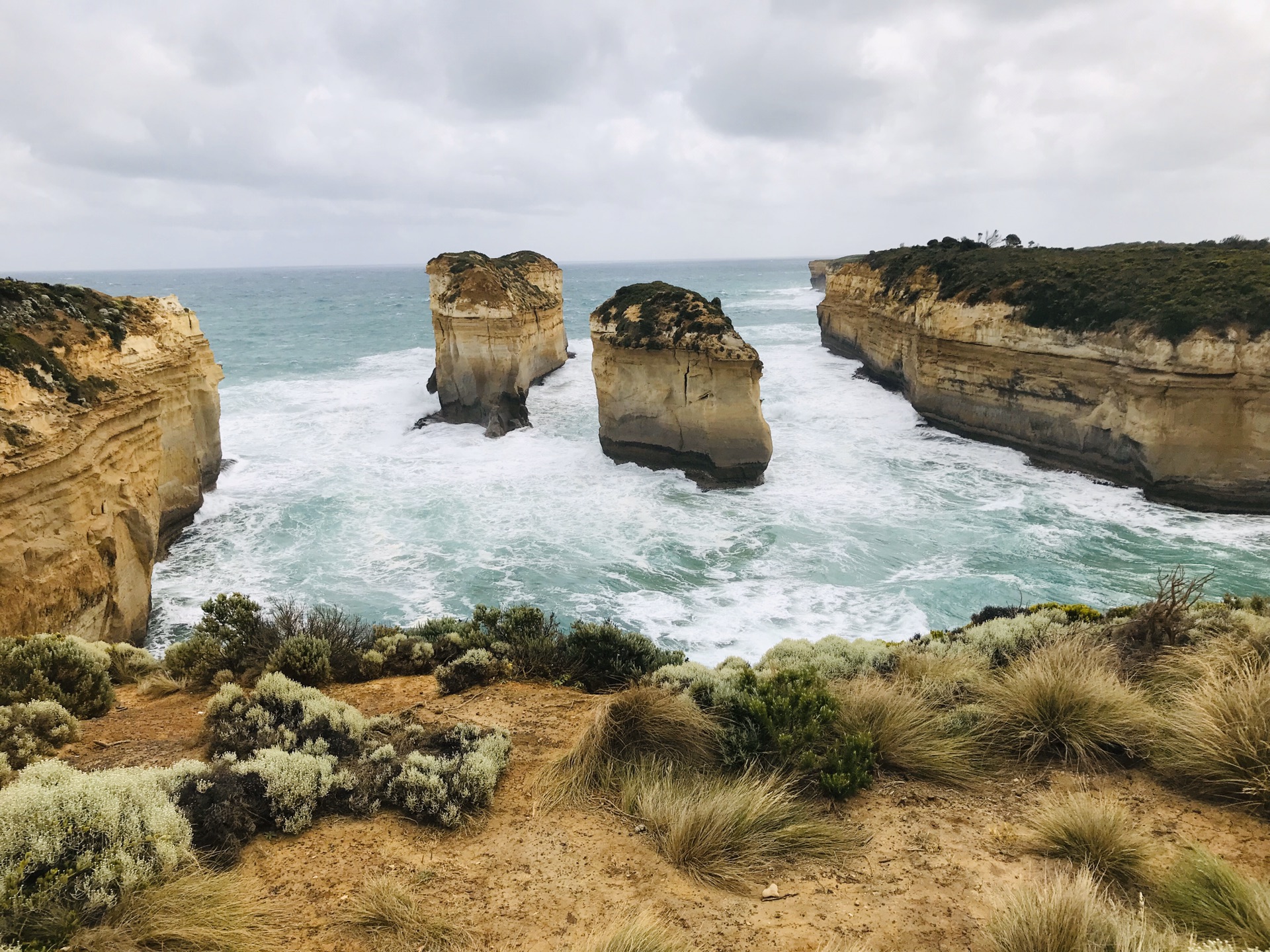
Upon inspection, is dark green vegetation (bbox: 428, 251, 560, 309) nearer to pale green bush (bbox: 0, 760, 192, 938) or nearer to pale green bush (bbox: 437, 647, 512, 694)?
pale green bush (bbox: 437, 647, 512, 694)

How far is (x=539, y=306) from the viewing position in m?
31.8

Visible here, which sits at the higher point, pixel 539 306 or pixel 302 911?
pixel 539 306

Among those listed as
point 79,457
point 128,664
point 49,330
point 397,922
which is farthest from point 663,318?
point 397,922

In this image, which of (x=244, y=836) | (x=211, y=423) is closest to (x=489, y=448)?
(x=211, y=423)

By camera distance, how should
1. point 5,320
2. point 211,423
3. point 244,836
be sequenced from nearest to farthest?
point 244,836
point 5,320
point 211,423

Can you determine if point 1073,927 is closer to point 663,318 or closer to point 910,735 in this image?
point 910,735

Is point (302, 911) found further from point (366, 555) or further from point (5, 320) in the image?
point (366, 555)

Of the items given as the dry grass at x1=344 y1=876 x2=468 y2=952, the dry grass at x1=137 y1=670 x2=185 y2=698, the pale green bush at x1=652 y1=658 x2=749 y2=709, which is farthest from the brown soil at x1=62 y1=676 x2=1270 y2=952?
the dry grass at x1=137 y1=670 x2=185 y2=698

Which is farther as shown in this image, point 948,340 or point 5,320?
point 948,340

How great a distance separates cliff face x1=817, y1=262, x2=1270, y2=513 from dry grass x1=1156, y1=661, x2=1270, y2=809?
1633cm

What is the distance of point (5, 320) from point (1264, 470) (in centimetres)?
2508

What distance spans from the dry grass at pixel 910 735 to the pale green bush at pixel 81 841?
405 centimetres

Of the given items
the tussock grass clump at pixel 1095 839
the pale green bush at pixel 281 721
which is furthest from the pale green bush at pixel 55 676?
the tussock grass clump at pixel 1095 839

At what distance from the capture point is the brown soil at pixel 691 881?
327 cm
